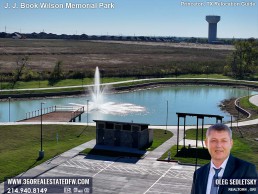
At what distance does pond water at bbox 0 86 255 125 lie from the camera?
6912cm

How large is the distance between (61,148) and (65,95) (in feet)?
149

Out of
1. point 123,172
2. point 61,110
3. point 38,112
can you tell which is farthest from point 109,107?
point 123,172

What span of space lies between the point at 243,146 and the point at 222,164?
4354cm

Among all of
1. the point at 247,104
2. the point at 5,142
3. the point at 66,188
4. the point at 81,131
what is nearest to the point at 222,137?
the point at 66,188

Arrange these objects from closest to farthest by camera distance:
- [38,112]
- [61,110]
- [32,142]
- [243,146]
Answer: [243,146] → [32,142] → [38,112] → [61,110]

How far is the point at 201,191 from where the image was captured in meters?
5.64

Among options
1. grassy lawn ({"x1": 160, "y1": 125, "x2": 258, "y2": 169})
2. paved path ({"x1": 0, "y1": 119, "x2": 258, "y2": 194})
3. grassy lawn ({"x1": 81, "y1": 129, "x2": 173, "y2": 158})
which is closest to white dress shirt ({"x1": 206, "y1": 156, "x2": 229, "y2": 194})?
paved path ({"x1": 0, "y1": 119, "x2": 258, "y2": 194})

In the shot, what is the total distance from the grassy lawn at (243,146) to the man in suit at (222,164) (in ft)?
117

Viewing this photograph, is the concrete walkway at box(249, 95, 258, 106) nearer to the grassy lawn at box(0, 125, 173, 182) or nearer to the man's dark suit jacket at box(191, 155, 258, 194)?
the grassy lawn at box(0, 125, 173, 182)

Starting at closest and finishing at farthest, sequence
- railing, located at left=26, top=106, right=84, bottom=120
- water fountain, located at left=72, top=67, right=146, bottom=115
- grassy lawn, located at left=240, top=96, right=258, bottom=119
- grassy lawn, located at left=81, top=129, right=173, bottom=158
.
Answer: grassy lawn, located at left=81, top=129, right=173, bottom=158 → grassy lawn, located at left=240, top=96, right=258, bottom=119 → railing, located at left=26, top=106, right=84, bottom=120 → water fountain, located at left=72, top=67, right=146, bottom=115

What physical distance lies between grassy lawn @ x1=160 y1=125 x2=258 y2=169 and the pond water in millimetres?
11166

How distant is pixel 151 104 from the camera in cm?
8281

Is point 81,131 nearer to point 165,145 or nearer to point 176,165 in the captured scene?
point 165,145

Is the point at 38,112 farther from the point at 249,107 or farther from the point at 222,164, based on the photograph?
the point at 222,164
